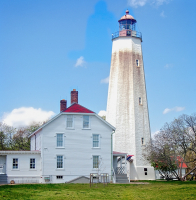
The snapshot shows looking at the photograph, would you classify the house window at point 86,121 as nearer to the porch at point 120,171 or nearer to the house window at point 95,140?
the house window at point 95,140

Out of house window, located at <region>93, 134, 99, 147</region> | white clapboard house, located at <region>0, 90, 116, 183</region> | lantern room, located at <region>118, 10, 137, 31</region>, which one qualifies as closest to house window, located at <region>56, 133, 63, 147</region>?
white clapboard house, located at <region>0, 90, 116, 183</region>

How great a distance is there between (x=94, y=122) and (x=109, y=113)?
8176 millimetres

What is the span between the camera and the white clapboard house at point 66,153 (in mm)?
37281

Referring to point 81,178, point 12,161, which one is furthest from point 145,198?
point 12,161

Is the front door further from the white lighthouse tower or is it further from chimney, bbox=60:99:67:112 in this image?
the white lighthouse tower

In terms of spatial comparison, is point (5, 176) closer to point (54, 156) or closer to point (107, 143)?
point (54, 156)

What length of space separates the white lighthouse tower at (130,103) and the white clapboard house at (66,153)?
6265 millimetres

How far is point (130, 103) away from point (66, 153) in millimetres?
11549

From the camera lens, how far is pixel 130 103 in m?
46.1

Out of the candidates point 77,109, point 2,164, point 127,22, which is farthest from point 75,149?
point 127,22

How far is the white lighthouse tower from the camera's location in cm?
4516

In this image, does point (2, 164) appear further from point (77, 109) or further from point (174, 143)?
point (174, 143)

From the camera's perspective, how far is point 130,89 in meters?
46.3

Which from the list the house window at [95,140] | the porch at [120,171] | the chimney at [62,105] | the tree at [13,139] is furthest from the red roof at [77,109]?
the tree at [13,139]
